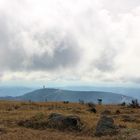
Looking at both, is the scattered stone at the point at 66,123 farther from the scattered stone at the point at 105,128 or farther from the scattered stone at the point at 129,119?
the scattered stone at the point at 129,119

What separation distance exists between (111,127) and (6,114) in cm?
1579

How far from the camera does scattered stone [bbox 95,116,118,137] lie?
38906 millimetres

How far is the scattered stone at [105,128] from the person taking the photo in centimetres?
3891

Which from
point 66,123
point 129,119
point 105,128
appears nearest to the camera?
point 105,128

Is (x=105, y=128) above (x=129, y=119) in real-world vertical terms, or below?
below

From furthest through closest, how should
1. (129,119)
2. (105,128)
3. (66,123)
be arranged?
1. (129,119)
2. (66,123)
3. (105,128)

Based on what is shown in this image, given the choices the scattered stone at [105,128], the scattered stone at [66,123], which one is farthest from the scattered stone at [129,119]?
the scattered stone at [105,128]

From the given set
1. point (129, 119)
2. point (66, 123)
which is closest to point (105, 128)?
point (66, 123)

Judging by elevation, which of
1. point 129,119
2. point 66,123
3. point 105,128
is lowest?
A: point 105,128

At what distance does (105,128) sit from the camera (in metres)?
39.4

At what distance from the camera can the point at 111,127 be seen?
3988 centimetres

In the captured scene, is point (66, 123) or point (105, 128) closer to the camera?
point (105, 128)

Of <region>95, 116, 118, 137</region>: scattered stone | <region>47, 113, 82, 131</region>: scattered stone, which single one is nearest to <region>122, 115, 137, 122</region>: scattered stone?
<region>47, 113, 82, 131</region>: scattered stone

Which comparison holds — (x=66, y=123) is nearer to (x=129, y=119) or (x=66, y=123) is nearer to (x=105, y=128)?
(x=105, y=128)
